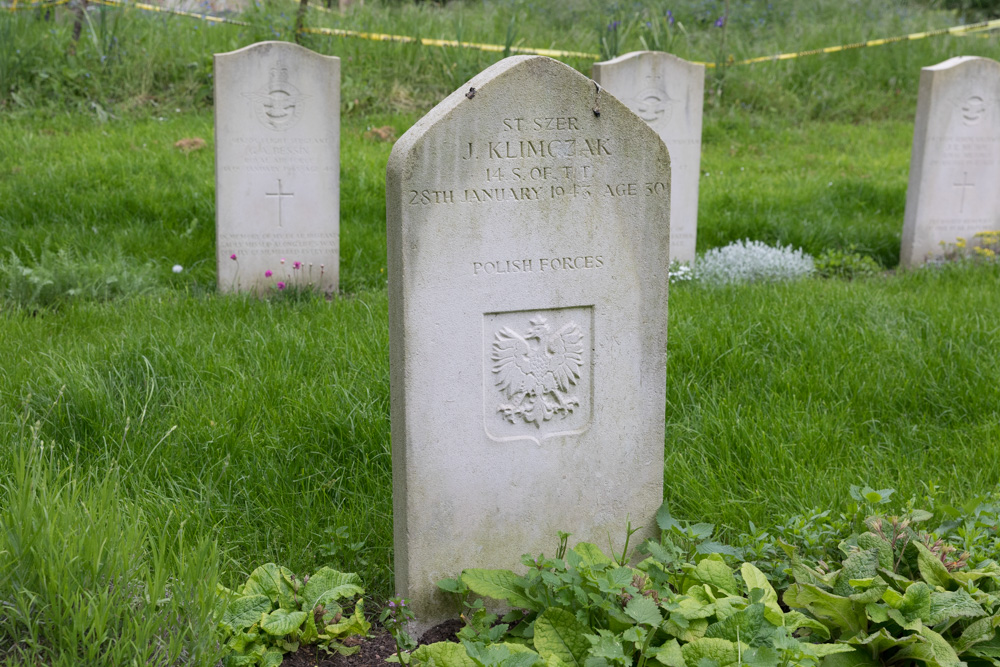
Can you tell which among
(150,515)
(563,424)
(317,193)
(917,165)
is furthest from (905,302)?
(150,515)

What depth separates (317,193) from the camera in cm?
570

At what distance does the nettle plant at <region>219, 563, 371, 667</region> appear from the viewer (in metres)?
2.27

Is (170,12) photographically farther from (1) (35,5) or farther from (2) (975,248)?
(2) (975,248)

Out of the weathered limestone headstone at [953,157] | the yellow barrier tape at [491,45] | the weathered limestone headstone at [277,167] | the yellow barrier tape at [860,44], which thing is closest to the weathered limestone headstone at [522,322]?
the weathered limestone headstone at [277,167]

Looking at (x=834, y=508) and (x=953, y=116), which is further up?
(x=953, y=116)

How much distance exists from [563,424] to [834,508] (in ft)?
3.14

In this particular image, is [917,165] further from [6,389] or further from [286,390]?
[6,389]

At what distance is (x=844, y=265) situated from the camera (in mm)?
6457

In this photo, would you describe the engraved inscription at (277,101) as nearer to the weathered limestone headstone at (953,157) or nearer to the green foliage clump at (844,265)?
the green foliage clump at (844,265)

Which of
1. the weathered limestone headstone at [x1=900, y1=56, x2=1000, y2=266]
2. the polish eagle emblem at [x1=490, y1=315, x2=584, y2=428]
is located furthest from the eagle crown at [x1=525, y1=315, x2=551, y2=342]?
the weathered limestone headstone at [x1=900, y1=56, x2=1000, y2=266]

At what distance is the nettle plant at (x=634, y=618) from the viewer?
2.12 meters

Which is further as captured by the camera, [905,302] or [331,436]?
[905,302]

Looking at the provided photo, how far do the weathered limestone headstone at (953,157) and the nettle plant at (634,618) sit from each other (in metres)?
4.88

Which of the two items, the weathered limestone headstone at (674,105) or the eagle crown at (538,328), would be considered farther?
the weathered limestone headstone at (674,105)
